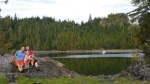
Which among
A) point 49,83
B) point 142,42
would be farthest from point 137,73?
point 142,42

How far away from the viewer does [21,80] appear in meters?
19.7

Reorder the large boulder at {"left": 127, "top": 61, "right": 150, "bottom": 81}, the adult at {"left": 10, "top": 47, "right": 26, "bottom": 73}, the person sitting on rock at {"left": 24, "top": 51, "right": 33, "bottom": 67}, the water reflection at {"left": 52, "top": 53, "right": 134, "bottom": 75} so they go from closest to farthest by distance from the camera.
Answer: the adult at {"left": 10, "top": 47, "right": 26, "bottom": 73}, the person sitting on rock at {"left": 24, "top": 51, "right": 33, "bottom": 67}, the large boulder at {"left": 127, "top": 61, "right": 150, "bottom": 81}, the water reflection at {"left": 52, "top": 53, "right": 134, "bottom": 75}

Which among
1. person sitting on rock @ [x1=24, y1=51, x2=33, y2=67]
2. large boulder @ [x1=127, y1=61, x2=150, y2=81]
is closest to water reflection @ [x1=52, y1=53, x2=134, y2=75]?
large boulder @ [x1=127, y1=61, x2=150, y2=81]

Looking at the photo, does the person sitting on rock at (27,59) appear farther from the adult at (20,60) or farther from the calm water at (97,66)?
the calm water at (97,66)

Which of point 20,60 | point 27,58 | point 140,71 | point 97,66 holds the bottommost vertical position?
point 97,66

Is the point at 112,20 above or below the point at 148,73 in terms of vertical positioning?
above

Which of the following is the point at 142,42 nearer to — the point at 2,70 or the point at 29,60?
the point at 29,60

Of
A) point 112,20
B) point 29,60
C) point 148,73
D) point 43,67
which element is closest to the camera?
point 112,20

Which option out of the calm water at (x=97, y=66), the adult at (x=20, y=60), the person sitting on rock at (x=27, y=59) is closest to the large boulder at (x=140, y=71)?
the calm water at (x=97, y=66)

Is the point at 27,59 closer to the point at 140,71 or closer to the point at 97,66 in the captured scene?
the point at 140,71

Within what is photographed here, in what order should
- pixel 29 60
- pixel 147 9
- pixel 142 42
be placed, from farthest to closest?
1. pixel 29 60
2. pixel 142 42
3. pixel 147 9

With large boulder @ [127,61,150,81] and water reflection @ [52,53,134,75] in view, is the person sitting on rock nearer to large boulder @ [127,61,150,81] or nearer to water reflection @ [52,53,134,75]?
large boulder @ [127,61,150,81]

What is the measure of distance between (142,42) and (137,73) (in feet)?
77.1

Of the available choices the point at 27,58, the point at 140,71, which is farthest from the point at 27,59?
the point at 140,71
